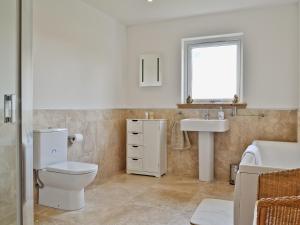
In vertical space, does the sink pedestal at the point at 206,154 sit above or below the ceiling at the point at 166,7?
below

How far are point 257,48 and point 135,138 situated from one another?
2.27 metres

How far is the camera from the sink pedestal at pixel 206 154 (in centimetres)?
396

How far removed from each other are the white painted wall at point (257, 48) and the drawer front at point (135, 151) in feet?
2.59

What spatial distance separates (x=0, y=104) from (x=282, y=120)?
3.51 m

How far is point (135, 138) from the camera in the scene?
432 cm

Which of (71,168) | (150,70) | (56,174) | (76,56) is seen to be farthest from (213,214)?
(150,70)

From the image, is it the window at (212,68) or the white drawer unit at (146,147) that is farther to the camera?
the white drawer unit at (146,147)

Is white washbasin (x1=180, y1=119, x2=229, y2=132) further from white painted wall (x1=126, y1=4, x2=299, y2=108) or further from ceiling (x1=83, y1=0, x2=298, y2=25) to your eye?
ceiling (x1=83, y1=0, x2=298, y2=25)

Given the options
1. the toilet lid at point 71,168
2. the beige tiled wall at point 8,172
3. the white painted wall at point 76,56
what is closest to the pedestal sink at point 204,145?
the white painted wall at point 76,56

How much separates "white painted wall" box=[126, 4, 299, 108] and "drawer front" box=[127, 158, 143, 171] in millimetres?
978

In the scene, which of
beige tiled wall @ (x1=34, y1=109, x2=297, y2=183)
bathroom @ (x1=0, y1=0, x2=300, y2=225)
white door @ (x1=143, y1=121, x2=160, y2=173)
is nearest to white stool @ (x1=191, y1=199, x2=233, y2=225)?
bathroom @ (x1=0, y1=0, x2=300, y2=225)

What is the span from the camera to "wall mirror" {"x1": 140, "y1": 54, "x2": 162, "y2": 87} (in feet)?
14.8

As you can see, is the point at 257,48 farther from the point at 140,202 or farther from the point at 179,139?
the point at 140,202

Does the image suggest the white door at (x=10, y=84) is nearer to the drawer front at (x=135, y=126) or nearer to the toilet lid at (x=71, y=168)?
the toilet lid at (x=71, y=168)
